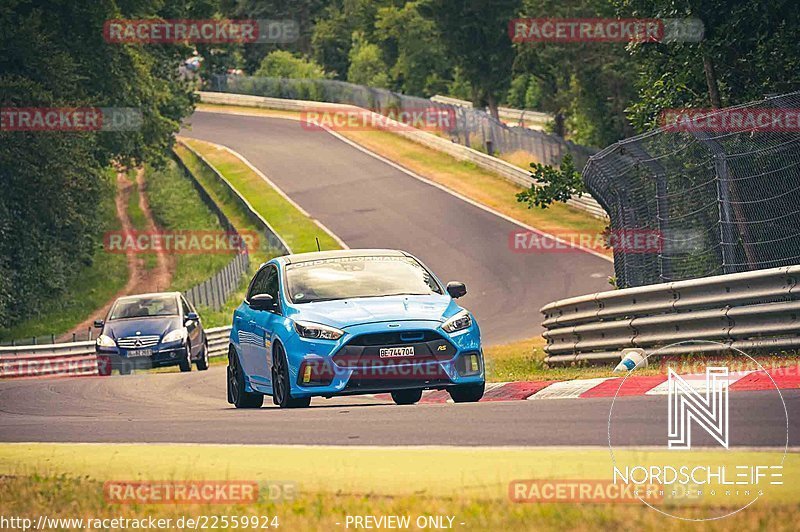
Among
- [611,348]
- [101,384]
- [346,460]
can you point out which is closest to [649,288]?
[611,348]

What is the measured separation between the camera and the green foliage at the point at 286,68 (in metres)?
93.3

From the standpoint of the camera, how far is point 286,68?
9350 centimetres

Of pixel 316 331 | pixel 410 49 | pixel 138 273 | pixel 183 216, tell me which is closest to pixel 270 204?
pixel 183 216

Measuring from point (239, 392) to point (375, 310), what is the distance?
9.14ft

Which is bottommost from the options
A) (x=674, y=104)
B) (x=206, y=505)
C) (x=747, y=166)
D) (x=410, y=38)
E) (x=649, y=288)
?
Answer: (x=206, y=505)

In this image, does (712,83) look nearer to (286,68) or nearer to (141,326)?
(141,326)

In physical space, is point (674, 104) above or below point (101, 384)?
above

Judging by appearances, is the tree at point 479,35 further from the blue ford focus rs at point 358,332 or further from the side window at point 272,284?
the blue ford focus rs at point 358,332

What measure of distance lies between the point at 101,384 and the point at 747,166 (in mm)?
10973

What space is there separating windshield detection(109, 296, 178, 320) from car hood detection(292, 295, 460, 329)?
1291 centimetres

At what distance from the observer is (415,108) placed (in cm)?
7025

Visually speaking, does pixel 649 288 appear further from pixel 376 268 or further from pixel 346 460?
pixel 346 460

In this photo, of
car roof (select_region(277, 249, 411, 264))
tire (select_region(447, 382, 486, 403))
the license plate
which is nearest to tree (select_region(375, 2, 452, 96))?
car roof (select_region(277, 249, 411, 264))

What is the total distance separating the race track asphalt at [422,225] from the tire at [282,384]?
16.6 m
